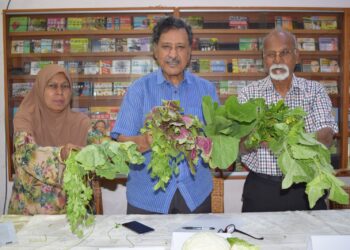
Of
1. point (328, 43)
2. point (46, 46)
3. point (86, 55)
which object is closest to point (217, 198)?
point (86, 55)

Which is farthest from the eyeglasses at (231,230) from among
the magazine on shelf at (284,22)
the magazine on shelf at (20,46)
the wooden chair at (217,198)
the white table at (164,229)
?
the magazine on shelf at (20,46)

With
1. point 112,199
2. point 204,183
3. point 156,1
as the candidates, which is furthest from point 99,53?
point 204,183

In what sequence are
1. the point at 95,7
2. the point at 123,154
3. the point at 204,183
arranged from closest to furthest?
the point at 123,154 < the point at 204,183 < the point at 95,7

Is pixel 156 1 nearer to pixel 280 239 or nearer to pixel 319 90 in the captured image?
pixel 319 90

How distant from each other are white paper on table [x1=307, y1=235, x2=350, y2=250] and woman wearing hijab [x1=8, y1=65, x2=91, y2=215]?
104 centimetres

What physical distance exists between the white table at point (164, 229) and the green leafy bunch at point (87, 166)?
114 mm

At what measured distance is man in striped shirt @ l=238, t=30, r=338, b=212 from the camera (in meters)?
2.12

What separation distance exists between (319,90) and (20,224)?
1.76 meters

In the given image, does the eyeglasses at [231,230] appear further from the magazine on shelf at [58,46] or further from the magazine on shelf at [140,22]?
the magazine on shelf at [58,46]

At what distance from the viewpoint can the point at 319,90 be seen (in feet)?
7.25

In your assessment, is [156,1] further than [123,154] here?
Yes

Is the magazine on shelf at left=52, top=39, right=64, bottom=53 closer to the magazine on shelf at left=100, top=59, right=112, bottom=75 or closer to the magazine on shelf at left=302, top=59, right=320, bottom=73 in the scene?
the magazine on shelf at left=100, top=59, right=112, bottom=75

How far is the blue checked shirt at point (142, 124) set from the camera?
5.96 feet

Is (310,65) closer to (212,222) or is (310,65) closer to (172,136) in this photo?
(212,222)
